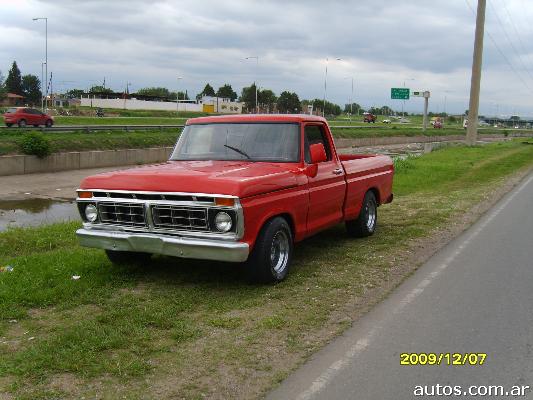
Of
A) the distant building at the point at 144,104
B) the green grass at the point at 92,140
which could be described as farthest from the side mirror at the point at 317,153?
the distant building at the point at 144,104

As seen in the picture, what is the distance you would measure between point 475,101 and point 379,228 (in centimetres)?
3466

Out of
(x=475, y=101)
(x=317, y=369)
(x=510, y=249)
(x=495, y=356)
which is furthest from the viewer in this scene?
(x=475, y=101)

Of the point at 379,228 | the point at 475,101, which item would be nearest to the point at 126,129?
the point at 475,101

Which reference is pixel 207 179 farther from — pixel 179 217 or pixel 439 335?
pixel 439 335

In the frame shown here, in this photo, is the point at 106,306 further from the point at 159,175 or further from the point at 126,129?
the point at 126,129

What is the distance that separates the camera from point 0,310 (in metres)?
5.37

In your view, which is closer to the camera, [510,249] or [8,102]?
[510,249]

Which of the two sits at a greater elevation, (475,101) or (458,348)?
(475,101)

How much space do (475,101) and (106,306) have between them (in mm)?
40433

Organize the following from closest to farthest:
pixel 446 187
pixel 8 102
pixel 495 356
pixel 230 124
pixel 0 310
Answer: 1. pixel 495 356
2. pixel 0 310
3. pixel 230 124
4. pixel 446 187
5. pixel 8 102

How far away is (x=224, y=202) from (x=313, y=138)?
2.29m

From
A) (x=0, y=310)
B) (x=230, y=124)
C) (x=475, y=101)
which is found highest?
(x=475, y=101)

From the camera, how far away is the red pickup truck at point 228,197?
5762mm

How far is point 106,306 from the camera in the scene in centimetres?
553
